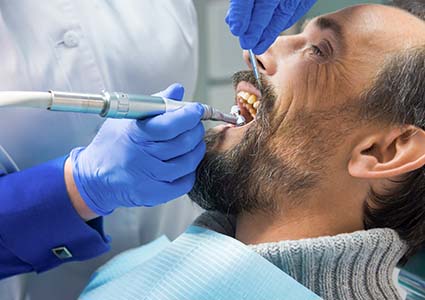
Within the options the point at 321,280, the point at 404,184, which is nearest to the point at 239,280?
the point at 321,280

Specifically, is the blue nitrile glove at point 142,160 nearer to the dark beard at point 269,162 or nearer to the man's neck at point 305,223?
the dark beard at point 269,162

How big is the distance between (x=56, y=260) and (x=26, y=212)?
134 millimetres

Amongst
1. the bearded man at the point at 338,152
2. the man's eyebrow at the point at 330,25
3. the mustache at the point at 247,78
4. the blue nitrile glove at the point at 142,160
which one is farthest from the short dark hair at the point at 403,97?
the blue nitrile glove at the point at 142,160

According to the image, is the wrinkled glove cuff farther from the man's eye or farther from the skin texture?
the man's eye

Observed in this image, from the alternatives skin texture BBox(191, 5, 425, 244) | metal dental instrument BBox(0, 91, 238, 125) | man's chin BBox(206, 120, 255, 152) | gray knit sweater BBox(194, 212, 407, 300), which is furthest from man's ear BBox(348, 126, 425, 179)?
metal dental instrument BBox(0, 91, 238, 125)

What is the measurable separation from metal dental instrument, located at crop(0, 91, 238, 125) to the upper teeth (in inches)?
8.9

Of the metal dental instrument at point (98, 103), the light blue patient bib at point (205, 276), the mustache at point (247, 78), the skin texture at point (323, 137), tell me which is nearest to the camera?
the metal dental instrument at point (98, 103)

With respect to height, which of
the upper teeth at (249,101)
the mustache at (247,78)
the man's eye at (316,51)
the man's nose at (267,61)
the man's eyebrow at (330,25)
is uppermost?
the man's eyebrow at (330,25)

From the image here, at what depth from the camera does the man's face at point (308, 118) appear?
1.28 m

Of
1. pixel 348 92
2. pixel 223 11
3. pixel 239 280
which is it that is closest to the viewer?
pixel 239 280

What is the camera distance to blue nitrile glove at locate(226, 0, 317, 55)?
118cm

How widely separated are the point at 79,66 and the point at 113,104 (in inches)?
13.8

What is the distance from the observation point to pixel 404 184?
4.31ft

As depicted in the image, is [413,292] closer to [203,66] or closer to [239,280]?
[239,280]
